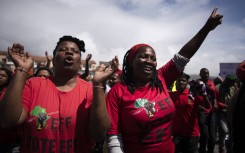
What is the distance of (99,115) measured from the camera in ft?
5.88

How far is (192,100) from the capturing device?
5.02m

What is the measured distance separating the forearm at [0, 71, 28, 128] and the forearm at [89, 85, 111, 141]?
0.55 metres

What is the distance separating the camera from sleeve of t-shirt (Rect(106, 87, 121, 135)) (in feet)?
6.97

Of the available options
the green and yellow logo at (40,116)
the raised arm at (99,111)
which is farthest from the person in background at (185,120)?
the green and yellow logo at (40,116)

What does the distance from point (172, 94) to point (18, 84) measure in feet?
12.1

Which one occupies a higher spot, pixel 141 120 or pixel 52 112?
pixel 52 112

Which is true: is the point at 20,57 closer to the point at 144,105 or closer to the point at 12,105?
the point at 12,105

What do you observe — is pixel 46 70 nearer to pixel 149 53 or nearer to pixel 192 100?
pixel 149 53

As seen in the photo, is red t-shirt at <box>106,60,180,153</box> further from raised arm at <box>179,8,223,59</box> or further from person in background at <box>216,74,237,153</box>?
person in background at <box>216,74,237,153</box>

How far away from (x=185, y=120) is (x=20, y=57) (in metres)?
3.63

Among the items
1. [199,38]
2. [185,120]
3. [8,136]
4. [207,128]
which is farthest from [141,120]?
[207,128]

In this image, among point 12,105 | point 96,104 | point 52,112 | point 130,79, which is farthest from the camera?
point 130,79

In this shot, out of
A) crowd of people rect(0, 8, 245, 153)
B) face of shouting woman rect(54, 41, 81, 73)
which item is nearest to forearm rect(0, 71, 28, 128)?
crowd of people rect(0, 8, 245, 153)

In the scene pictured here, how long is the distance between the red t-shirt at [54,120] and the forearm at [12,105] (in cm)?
15
